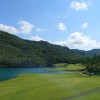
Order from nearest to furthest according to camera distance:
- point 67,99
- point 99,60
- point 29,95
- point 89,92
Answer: point 67,99 → point 29,95 → point 89,92 → point 99,60

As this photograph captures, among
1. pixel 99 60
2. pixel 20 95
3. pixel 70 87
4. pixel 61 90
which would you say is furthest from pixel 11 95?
pixel 99 60

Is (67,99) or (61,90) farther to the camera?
(61,90)

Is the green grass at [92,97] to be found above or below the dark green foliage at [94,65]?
below

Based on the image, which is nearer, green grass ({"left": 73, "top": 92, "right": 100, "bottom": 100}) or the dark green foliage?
green grass ({"left": 73, "top": 92, "right": 100, "bottom": 100})

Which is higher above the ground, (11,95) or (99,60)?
(99,60)

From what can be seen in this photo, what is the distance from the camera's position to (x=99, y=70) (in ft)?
554

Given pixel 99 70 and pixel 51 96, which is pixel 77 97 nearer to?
pixel 51 96

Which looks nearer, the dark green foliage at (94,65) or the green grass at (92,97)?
the green grass at (92,97)

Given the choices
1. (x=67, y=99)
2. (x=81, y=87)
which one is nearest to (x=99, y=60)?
(x=81, y=87)

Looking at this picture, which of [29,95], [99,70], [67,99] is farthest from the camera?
[99,70]

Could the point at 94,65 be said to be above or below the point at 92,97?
above

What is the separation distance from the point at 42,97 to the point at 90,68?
12791 centimetres

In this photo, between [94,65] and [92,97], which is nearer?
[92,97]

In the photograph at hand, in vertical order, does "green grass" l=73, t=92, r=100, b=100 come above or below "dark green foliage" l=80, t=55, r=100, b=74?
below
